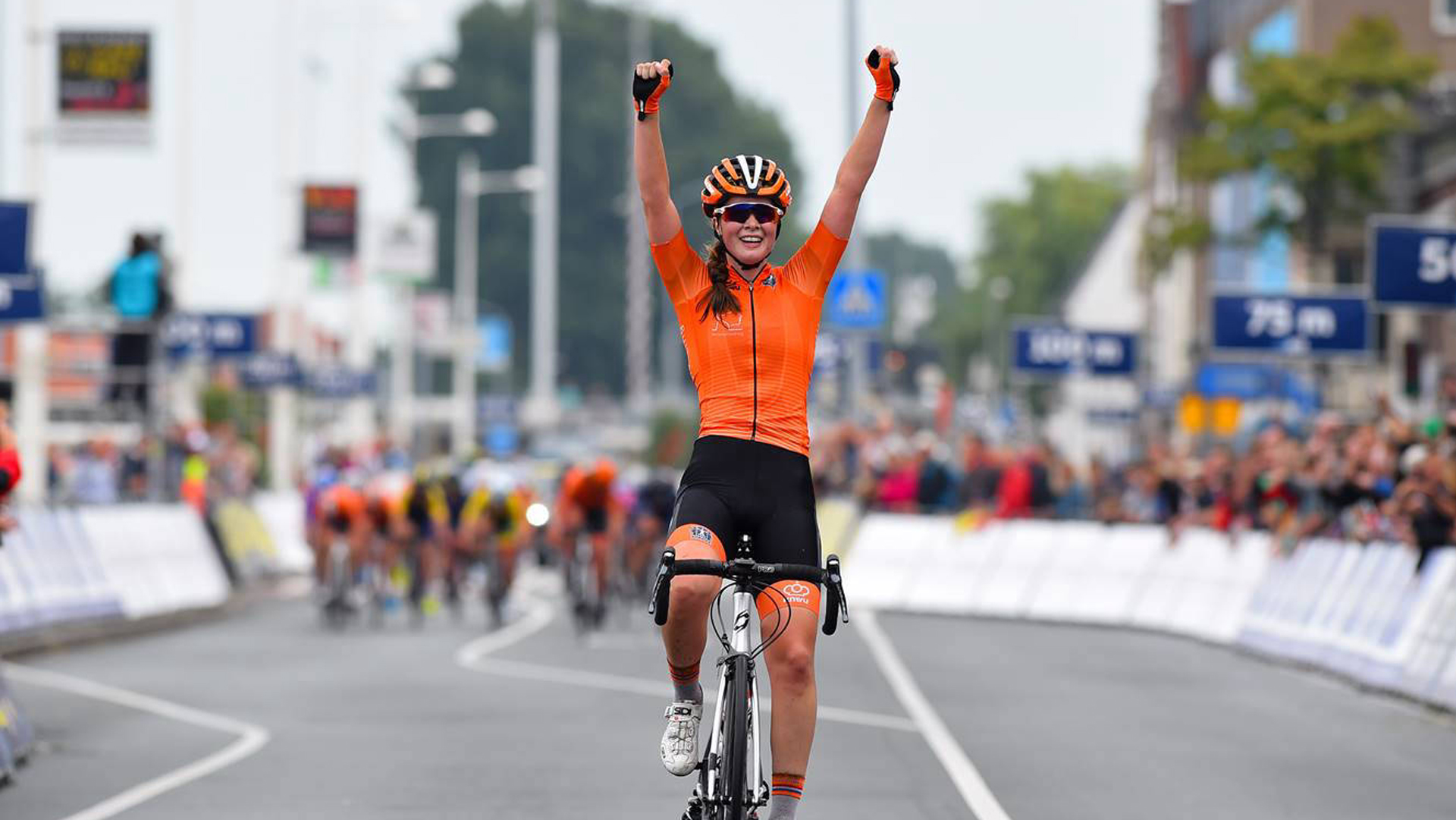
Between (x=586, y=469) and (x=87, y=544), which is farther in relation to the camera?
(x=586, y=469)

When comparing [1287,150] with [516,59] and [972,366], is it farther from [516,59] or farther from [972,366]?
[972,366]

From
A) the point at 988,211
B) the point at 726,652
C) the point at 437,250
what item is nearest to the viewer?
the point at 726,652

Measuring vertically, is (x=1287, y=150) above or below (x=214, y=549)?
above

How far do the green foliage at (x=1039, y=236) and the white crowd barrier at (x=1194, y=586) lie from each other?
96.2 metres

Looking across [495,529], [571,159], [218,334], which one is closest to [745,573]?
[495,529]

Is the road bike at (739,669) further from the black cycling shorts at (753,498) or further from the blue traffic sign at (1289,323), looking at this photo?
the blue traffic sign at (1289,323)

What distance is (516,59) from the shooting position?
9944 cm

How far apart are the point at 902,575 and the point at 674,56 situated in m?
75.5

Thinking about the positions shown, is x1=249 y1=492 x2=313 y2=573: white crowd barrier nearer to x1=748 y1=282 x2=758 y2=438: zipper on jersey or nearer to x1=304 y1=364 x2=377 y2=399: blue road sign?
x1=304 y1=364 x2=377 y2=399: blue road sign

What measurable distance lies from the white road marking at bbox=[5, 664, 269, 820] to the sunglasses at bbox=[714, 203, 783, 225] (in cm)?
401

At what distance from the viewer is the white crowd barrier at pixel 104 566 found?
2091 cm

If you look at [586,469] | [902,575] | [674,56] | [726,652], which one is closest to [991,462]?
[902,575]

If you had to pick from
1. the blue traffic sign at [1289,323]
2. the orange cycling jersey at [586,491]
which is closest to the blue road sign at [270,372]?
the orange cycling jersey at [586,491]

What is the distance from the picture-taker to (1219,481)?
2577 cm
